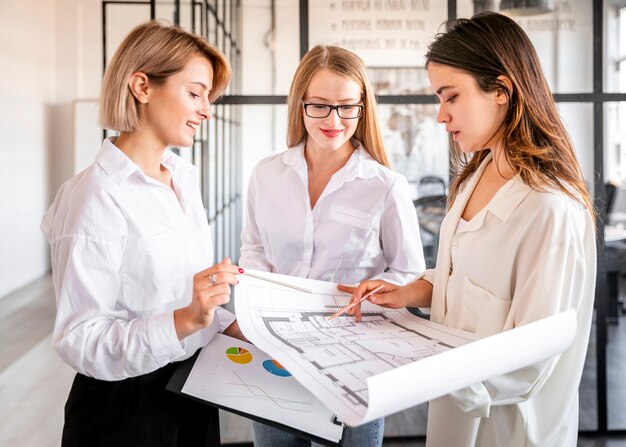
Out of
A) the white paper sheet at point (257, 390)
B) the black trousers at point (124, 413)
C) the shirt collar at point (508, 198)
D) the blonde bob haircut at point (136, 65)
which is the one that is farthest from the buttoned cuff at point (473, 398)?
the blonde bob haircut at point (136, 65)

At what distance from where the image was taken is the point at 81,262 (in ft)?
3.71

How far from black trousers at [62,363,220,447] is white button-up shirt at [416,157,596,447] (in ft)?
1.87

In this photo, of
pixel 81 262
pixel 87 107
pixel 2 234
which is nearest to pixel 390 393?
pixel 81 262

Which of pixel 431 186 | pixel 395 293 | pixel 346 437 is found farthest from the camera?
pixel 431 186

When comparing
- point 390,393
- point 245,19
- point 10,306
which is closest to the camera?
point 390,393

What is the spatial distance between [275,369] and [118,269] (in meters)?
0.37

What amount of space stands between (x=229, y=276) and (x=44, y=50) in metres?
7.70

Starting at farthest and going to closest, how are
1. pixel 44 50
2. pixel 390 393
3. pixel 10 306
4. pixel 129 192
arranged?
pixel 44 50 < pixel 10 306 < pixel 129 192 < pixel 390 393

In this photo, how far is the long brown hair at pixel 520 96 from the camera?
1182 mm

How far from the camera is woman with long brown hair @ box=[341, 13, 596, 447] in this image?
3.57ft

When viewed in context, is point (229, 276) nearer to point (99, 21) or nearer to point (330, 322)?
point (330, 322)

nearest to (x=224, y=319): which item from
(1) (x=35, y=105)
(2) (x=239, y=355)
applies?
(2) (x=239, y=355)

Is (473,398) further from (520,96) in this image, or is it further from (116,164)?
(116,164)

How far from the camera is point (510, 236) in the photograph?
1150 millimetres
